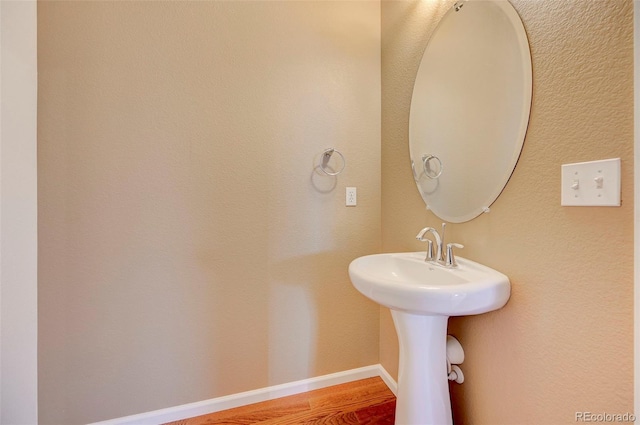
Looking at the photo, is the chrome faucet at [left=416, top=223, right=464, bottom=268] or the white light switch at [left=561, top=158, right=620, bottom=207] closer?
the white light switch at [left=561, top=158, right=620, bottom=207]

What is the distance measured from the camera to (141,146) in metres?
1.21

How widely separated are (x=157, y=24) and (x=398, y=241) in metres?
1.63

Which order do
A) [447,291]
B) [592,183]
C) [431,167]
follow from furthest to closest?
[431,167] < [447,291] < [592,183]

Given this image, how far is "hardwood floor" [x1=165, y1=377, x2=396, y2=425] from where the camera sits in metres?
1.27

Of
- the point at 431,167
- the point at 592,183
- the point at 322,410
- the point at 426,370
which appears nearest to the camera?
the point at 592,183

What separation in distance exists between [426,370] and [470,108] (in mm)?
1029

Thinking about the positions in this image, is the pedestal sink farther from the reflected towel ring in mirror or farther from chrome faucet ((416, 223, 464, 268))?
the reflected towel ring in mirror

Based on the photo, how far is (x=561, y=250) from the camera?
0.70 m

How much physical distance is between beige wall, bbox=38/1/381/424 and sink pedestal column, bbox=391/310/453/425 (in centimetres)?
59

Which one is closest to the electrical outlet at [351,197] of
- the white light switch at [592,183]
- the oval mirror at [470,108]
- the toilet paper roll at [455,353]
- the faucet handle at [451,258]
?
the oval mirror at [470,108]

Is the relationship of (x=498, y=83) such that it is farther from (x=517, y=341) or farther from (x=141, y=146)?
(x=141, y=146)

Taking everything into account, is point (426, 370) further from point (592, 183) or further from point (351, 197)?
point (351, 197)
